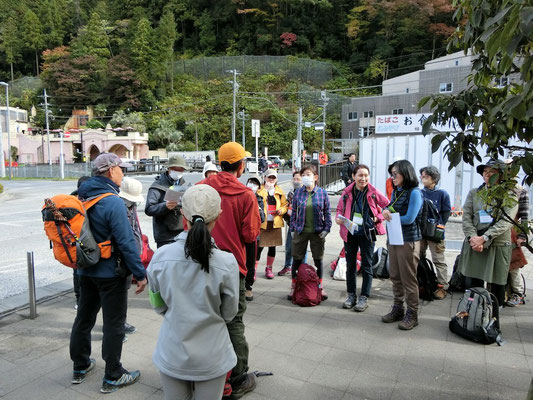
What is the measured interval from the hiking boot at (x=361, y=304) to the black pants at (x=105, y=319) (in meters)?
2.77

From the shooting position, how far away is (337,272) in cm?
614

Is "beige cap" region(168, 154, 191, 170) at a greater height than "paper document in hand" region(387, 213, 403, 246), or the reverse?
"beige cap" region(168, 154, 191, 170)

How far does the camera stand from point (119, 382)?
3229 millimetres

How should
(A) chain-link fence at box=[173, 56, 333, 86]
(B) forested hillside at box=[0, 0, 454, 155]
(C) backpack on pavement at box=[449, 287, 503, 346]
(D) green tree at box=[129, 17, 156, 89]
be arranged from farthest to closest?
(A) chain-link fence at box=[173, 56, 333, 86]
(D) green tree at box=[129, 17, 156, 89]
(B) forested hillside at box=[0, 0, 454, 155]
(C) backpack on pavement at box=[449, 287, 503, 346]

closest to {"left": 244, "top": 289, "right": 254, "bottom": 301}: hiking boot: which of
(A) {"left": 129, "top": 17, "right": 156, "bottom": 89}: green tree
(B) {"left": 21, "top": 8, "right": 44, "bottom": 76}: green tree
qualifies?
(A) {"left": 129, "top": 17, "right": 156, "bottom": 89}: green tree

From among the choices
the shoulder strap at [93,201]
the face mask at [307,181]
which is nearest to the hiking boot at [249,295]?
the face mask at [307,181]

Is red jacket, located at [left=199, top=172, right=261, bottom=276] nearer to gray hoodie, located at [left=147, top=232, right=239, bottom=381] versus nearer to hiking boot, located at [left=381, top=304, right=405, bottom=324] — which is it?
gray hoodie, located at [left=147, top=232, right=239, bottom=381]

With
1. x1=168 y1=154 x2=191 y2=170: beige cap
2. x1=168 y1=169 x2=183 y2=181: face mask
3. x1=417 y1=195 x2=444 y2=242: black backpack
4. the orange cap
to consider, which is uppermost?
the orange cap

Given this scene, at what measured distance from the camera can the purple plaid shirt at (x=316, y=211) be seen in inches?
202

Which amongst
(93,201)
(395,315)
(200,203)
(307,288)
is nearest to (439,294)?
(395,315)

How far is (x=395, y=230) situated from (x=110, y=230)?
2.88 metres

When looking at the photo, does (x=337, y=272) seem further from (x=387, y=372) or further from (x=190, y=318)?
(x=190, y=318)

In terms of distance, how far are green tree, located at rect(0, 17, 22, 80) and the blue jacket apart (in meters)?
81.0

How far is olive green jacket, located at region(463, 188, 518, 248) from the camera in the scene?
13.9 ft
